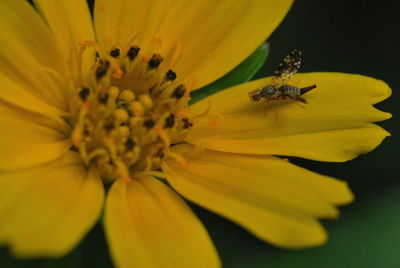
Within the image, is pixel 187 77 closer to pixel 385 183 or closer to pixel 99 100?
pixel 99 100

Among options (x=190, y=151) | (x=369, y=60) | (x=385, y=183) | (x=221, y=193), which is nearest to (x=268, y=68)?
(x=369, y=60)

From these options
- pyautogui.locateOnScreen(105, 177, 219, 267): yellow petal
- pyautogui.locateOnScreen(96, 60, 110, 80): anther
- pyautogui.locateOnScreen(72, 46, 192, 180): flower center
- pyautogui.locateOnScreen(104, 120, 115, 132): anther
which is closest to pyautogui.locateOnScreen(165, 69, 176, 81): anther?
pyautogui.locateOnScreen(72, 46, 192, 180): flower center

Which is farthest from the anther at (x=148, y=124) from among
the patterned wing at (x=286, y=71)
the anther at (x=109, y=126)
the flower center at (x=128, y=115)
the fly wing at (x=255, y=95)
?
the patterned wing at (x=286, y=71)

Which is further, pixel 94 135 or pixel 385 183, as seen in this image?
pixel 385 183

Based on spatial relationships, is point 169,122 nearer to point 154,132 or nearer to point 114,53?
point 154,132

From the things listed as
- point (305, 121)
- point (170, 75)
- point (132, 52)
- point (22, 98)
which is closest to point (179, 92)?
point (170, 75)

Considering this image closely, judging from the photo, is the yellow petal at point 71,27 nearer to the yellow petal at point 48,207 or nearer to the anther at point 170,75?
the anther at point 170,75

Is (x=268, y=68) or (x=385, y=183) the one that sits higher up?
(x=268, y=68)
